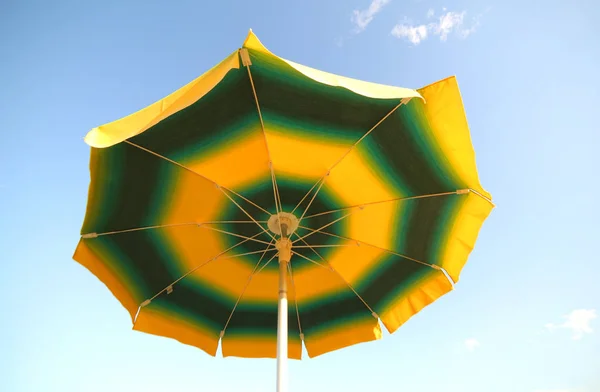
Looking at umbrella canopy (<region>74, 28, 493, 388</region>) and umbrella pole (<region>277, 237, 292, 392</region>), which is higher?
umbrella canopy (<region>74, 28, 493, 388</region>)

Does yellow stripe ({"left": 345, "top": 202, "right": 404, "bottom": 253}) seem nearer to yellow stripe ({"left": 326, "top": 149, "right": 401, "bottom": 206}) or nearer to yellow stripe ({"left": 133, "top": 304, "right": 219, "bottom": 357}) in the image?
yellow stripe ({"left": 326, "top": 149, "right": 401, "bottom": 206})

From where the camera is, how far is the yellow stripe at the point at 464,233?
4.31 m

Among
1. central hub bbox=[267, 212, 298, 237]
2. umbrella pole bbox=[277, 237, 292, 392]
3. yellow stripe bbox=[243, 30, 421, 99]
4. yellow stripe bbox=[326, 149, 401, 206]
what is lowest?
umbrella pole bbox=[277, 237, 292, 392]

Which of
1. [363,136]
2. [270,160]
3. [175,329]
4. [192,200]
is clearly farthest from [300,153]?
[175,329]

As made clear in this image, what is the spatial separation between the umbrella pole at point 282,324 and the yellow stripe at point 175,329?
183 cm

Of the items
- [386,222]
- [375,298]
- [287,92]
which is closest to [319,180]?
[386,222]

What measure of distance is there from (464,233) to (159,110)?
3.55 metres

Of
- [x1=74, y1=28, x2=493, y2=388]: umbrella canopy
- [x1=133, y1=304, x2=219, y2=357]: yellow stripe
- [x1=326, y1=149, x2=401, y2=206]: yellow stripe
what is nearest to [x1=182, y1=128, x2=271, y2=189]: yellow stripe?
[x1=74, y1=28, x2=493, y2=388]: umbrella canopy

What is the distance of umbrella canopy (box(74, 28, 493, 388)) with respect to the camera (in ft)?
11.6

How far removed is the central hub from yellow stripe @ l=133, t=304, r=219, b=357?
1.83 meters

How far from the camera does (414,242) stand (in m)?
4.85

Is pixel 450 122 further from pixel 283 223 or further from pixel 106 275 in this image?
pixel 106 275

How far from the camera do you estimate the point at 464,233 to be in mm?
4531

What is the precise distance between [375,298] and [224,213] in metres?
2.38
